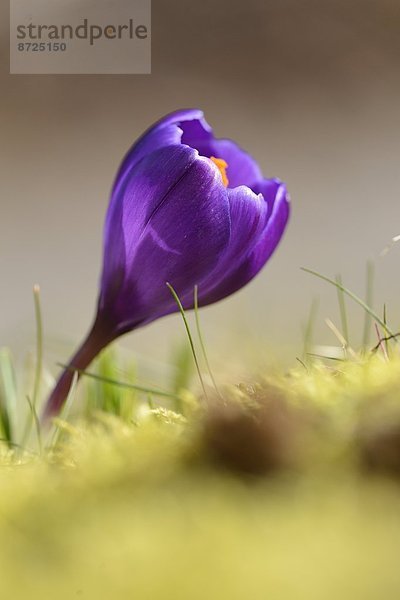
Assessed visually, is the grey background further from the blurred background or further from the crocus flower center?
the crocus flower center

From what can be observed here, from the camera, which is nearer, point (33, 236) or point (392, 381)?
point (392, 381)

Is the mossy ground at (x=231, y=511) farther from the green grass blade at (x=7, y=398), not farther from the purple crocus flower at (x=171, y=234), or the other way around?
the green grass blade at (x=7, y=398)

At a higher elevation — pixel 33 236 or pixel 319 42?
pixel 319 42

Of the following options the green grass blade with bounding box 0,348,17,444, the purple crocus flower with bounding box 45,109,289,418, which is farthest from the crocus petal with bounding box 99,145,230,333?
the green grass blade with bounding box 0,348,17,444

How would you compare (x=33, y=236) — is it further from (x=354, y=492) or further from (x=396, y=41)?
(x=354, y=492)

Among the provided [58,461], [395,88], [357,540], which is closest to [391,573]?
[357,540]

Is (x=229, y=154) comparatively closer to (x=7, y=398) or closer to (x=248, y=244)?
(x=248, y=244)

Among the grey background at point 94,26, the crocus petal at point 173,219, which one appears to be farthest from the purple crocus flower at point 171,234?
the grey background at point 94,26
